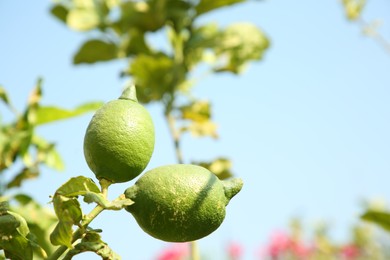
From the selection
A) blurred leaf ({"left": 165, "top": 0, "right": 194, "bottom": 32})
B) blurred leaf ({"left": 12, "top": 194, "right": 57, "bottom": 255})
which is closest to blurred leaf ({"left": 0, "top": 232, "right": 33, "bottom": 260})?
blurred leaf ({"left": 12, "top": 194, "right": 57, "bottom": 255})

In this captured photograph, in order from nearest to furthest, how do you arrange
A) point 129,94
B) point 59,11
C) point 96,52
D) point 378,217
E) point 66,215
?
point 66,215, point 129,94, point 378,217, point 96,52, point 59,11

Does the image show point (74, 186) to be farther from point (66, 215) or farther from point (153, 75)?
point (153, 75)

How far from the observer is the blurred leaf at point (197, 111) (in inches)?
91.2

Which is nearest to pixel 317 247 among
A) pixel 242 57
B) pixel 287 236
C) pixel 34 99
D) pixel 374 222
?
pixel 287 236

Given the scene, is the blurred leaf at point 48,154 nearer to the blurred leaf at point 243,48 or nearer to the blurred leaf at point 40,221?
the blurred leaf at point 40,221

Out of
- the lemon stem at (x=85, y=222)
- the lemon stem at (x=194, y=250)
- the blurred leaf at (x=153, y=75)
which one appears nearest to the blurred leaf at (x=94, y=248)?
the lemon stem at (x=85, y=222)

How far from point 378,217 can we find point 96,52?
1.60m

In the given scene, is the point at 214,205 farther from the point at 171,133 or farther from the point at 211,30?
the point at 211,30

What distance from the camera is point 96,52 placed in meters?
2.59

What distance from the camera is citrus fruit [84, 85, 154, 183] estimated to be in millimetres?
816

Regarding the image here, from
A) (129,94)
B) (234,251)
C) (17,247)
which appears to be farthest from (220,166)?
(234,251)

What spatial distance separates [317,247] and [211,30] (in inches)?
188

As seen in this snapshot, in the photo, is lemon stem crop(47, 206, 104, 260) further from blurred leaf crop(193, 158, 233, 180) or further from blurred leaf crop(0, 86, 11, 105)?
blurred leaf crop(193, 158, 233, 180)

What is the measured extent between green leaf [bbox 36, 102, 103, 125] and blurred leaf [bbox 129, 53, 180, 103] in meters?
0.52
